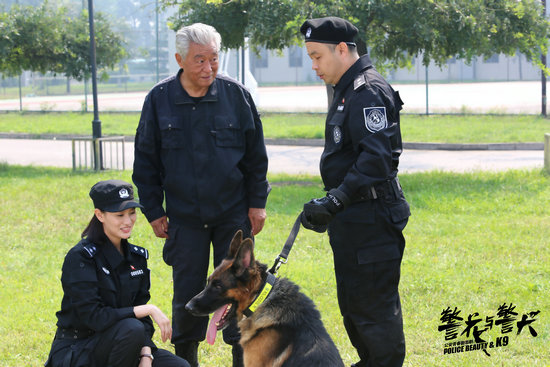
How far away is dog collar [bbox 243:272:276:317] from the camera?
3695 mm

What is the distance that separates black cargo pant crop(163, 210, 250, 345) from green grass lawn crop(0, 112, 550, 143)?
13962 millimetres

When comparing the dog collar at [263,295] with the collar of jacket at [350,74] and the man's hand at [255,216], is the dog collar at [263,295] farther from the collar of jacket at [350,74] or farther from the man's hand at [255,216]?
the collar of jacket at [350,74]

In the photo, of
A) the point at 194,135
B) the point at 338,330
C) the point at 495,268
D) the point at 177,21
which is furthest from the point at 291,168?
the point at 194,135

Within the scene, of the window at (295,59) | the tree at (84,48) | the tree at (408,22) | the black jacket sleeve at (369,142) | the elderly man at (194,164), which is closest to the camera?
the black jacket sleeve at (369,142)

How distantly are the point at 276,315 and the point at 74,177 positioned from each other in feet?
32.4

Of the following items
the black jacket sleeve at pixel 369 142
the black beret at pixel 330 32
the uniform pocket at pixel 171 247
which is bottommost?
the uniform pocket at pixel 171 247

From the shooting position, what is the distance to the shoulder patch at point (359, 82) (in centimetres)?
368

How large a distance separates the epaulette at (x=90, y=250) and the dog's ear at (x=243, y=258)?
759mm

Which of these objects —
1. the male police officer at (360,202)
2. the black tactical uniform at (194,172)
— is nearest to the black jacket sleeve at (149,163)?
the black tactical uniform at (194,172)

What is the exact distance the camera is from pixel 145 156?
436 centimetres

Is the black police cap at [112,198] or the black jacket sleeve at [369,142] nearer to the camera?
the black jacket sleeve at [369,142]

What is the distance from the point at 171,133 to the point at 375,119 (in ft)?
4.35

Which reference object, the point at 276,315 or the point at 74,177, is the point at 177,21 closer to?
the point at 74,177

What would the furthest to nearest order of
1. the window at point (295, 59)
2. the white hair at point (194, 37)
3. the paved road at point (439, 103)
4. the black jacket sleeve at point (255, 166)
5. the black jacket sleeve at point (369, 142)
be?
the window at point (295, 59)
the paved road at point (439, 103)
the black jacket sleeve at point (255, 166)
the white hair at point (194, 37)
the black jacket sleeve at point (369, 142)
